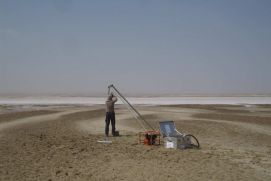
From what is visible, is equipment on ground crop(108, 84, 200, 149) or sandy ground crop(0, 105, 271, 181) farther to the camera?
equipment on ground crop(108, 84, 200, 149)

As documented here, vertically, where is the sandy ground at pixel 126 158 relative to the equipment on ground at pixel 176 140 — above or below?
below

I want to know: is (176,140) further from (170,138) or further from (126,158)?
(126,158)

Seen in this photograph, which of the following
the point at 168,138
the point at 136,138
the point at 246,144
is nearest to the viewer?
the point at 168,138

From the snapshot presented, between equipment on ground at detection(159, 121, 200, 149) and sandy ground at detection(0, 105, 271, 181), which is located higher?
equipment on ground at detection(159, 121, 200, 149)

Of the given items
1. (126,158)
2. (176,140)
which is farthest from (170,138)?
(126,158)

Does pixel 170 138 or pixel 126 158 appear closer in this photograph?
pixel 126 158

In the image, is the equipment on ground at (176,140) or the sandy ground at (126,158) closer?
the sandy ground at (126,158)

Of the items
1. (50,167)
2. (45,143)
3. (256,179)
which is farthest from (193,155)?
(45,143)

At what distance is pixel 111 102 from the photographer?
56.7 ft

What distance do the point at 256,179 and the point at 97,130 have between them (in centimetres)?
1100

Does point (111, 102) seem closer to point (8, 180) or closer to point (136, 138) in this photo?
point (136, 138)

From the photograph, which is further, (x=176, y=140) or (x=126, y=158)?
(x=176, y=140)

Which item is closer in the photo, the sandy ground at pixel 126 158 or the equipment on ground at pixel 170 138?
the sandy ground at pixel 126 158

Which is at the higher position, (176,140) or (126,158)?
(176,140)
